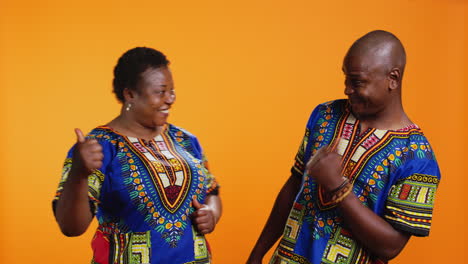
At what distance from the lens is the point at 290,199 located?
214cm

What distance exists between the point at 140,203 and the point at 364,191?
2.41 ft

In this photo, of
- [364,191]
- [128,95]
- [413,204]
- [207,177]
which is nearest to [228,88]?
[207,177]

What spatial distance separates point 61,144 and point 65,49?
0.59 metres

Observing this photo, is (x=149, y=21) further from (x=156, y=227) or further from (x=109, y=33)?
(x=156, y=227)

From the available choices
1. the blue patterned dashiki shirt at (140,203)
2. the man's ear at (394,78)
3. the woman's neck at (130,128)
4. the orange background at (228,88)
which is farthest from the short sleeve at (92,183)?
the orange background at (228,88)

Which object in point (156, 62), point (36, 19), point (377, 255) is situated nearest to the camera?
point (377, 255)

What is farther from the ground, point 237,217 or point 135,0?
point 135,0

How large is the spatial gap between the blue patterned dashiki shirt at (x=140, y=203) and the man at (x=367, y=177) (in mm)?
388

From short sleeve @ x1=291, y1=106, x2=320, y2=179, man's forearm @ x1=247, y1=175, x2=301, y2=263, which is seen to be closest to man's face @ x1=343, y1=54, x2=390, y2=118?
short sleeve @ x1=291, y1=106, x2=320, y2=179

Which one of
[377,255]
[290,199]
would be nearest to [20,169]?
[290,199]

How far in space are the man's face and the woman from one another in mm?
640

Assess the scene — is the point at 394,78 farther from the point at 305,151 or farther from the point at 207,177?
the point at 207,177

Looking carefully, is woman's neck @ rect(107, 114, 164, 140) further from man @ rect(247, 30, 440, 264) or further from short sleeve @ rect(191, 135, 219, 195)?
man @ rect(247, 30, 440, 264)

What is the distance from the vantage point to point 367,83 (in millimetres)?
1840
